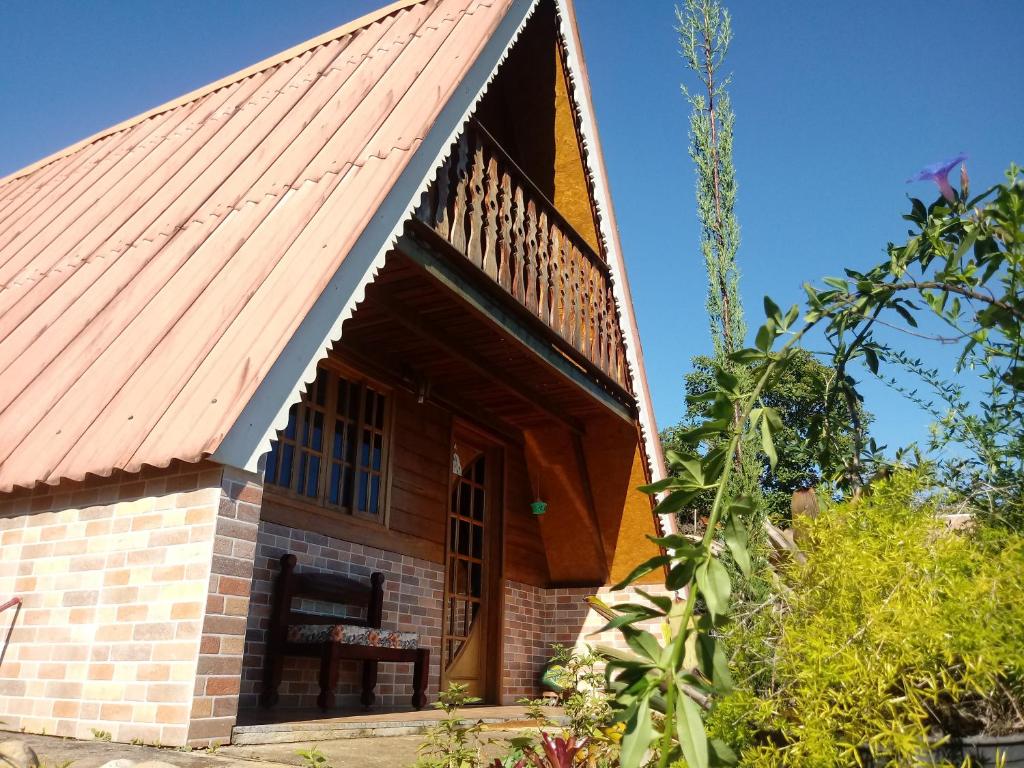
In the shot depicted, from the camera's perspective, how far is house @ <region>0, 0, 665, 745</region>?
13.5 feet

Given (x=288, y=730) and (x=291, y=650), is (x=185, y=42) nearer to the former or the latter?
(x=291, y=650)

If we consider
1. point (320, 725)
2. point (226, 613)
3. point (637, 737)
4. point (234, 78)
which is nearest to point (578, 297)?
point (234, 78)

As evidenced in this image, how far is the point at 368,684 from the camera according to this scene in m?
6.80

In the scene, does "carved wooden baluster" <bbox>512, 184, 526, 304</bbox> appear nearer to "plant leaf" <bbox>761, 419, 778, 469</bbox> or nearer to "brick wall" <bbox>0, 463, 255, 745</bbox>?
"brick wall" <bbox>0, 463, 255, 745</bbox>

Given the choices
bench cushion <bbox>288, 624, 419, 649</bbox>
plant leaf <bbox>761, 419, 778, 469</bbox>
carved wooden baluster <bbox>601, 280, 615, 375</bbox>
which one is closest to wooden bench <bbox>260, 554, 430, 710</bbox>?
bench cushion <bbox>288, 624, 419, 649</bbox>

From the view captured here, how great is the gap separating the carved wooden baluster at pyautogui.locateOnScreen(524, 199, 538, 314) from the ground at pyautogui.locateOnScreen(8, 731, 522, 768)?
3.57 m

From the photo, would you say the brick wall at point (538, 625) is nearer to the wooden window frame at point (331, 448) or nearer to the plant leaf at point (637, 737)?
the wooden window frame at point (331, 448)

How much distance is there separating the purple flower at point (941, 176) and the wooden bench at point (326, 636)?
5234 mm

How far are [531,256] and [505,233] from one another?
49 cm

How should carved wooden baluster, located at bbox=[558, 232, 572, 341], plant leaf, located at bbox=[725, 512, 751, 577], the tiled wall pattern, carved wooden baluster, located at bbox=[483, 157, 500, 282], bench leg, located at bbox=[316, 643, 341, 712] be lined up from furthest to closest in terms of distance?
carved wooden baluster, located at bbox=[558, 232, 572, 341]
carved wooden baluster, located at bbox=[483, 157, 500, 282]
bench leg, located at bbox=[316, 643, 341, 712]
the tiled wall pattern
plant leaf, located at bbox=[725, 512, 751, 577]

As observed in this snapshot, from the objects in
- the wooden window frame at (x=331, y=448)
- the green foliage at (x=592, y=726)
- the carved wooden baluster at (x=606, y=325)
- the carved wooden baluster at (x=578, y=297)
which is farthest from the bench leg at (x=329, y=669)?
the carved wooden baluster at (x=606, y=325)

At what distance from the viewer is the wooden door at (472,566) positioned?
8.59 m

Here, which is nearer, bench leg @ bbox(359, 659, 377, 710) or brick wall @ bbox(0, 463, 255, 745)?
brick wall @ bbox(0, 463, 255, 745)

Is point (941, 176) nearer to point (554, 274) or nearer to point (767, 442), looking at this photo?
point (767, 442)
